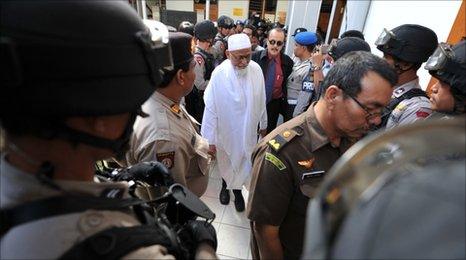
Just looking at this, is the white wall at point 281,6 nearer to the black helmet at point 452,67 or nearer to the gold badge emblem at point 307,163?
the black helmet at point 452,67

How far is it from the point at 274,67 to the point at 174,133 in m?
2.19

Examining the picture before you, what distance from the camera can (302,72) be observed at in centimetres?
303

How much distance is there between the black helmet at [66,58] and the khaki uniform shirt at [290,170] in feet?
2.46

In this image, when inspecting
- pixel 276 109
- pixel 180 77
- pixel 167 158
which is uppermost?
pixel 180 77

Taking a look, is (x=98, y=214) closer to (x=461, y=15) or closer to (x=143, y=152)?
(x=143, y=152)

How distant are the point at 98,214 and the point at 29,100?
0.26 metres

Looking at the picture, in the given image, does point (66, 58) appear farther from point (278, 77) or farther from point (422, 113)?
point (278, 77)

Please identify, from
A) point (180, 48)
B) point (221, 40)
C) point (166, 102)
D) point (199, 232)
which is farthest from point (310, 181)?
point (221, 40)

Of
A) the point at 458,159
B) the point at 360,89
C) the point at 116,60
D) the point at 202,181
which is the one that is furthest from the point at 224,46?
the point at 458,159

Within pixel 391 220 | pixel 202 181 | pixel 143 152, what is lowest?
pixel 202 181

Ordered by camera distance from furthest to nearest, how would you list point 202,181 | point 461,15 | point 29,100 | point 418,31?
1. point 461,15
2. point 418,31
3. point 202,181
4. point 29,100

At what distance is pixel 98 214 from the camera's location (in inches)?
21.8

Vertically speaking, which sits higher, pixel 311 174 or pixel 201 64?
pixel 311 174

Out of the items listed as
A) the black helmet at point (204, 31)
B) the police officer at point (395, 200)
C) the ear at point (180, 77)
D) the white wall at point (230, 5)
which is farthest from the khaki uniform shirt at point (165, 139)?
the white wall at point (230, 5)
